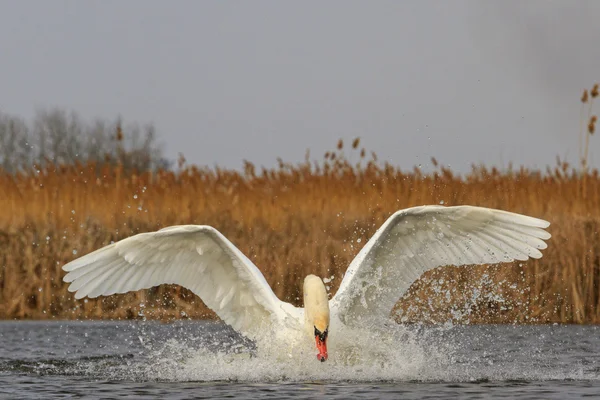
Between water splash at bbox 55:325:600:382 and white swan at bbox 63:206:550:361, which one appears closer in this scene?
water splash at bbox 55:325:600:382

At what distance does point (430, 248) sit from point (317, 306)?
50.6 inches

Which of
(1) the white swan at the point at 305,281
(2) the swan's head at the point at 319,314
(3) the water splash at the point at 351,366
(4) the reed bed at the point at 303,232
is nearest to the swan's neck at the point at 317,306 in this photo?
(2) the swan's head at the point at 319,314

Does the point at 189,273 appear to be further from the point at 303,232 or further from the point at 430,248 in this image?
the point at 303,232

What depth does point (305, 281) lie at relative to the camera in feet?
29.3

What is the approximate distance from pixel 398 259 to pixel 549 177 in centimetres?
787

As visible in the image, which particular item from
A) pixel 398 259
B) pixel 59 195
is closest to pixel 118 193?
pixel 59 195

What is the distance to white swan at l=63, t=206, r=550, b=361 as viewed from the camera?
9.05 m

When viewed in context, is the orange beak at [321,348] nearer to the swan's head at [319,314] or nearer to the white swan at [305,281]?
the swan's head at [319,314]

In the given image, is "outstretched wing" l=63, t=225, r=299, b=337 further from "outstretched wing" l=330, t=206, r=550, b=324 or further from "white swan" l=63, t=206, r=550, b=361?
"outstretched wing" l=330, t=206, r=550, b=324

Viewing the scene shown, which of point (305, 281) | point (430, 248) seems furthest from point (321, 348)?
point (430, 248)

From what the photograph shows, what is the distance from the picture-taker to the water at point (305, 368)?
27.7ft

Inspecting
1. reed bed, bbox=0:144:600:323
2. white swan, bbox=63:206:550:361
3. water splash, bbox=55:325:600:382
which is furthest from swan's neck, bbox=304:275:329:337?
reed bed, bbox=0:144:600:323

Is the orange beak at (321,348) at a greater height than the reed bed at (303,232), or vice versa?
the reed bed at (303,232)

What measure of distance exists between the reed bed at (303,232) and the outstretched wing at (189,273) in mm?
3763
